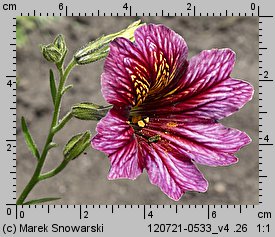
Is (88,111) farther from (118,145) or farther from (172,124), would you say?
(172,124)

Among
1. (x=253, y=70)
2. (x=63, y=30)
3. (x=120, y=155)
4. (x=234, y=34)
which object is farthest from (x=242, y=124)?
(x=120, y=155)

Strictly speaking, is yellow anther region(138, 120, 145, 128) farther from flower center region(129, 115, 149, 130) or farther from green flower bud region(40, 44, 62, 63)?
green flower bud region(40, 44, 62, 63)

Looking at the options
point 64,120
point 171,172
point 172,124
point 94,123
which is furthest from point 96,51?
point 94,123

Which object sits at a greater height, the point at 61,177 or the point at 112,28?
the point at 112,28

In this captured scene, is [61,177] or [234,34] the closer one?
[61,177]

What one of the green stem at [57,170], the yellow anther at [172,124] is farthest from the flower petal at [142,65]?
the green stem at [57,170]

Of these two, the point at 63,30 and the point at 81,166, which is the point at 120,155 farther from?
the point at 63,30

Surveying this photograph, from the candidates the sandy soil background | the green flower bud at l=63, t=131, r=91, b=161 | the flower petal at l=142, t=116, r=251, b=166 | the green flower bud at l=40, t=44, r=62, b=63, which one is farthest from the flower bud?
the sandy soil background
